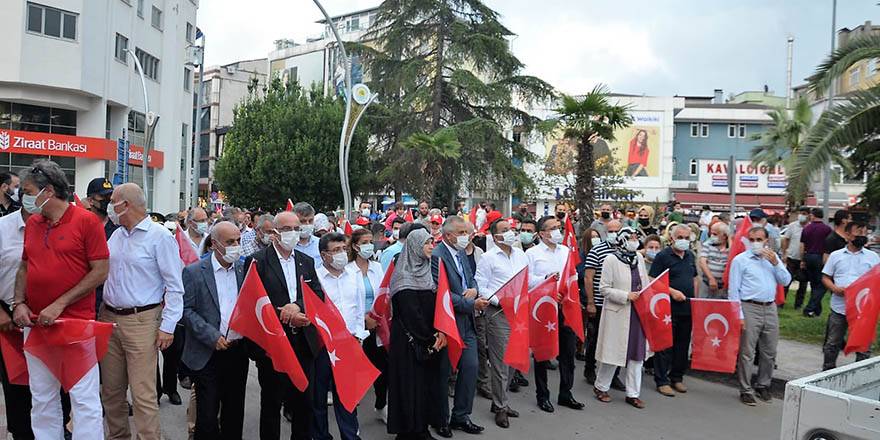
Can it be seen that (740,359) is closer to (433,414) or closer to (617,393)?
(617,393)

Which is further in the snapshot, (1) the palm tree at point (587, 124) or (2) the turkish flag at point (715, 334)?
(1) the palm tree at point (587, 124)

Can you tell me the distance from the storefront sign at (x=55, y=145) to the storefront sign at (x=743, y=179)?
4159 cm

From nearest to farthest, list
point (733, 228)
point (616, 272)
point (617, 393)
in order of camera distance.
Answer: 1. point (616, 272)
2. point (617, 393)
3. point (733, 228)

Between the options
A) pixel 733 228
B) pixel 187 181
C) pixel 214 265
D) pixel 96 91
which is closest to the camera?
pixel 214 265

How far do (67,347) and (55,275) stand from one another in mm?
471

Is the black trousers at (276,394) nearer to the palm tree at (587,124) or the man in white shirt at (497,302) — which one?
the man in white shirt at (497,302)

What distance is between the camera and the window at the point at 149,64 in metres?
40.1

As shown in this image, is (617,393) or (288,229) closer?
(288,229)

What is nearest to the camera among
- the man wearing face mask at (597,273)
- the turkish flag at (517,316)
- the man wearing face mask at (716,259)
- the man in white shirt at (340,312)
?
the man in white shirt at (340,312)

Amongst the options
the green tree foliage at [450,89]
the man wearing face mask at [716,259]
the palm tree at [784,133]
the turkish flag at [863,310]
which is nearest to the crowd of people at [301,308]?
the turkish flag at [863,310]

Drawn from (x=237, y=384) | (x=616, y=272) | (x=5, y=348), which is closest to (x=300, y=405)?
(x=237, y=384)

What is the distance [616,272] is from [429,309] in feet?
8.91

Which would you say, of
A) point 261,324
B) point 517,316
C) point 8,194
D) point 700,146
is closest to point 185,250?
point 8,194

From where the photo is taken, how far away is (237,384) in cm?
546
